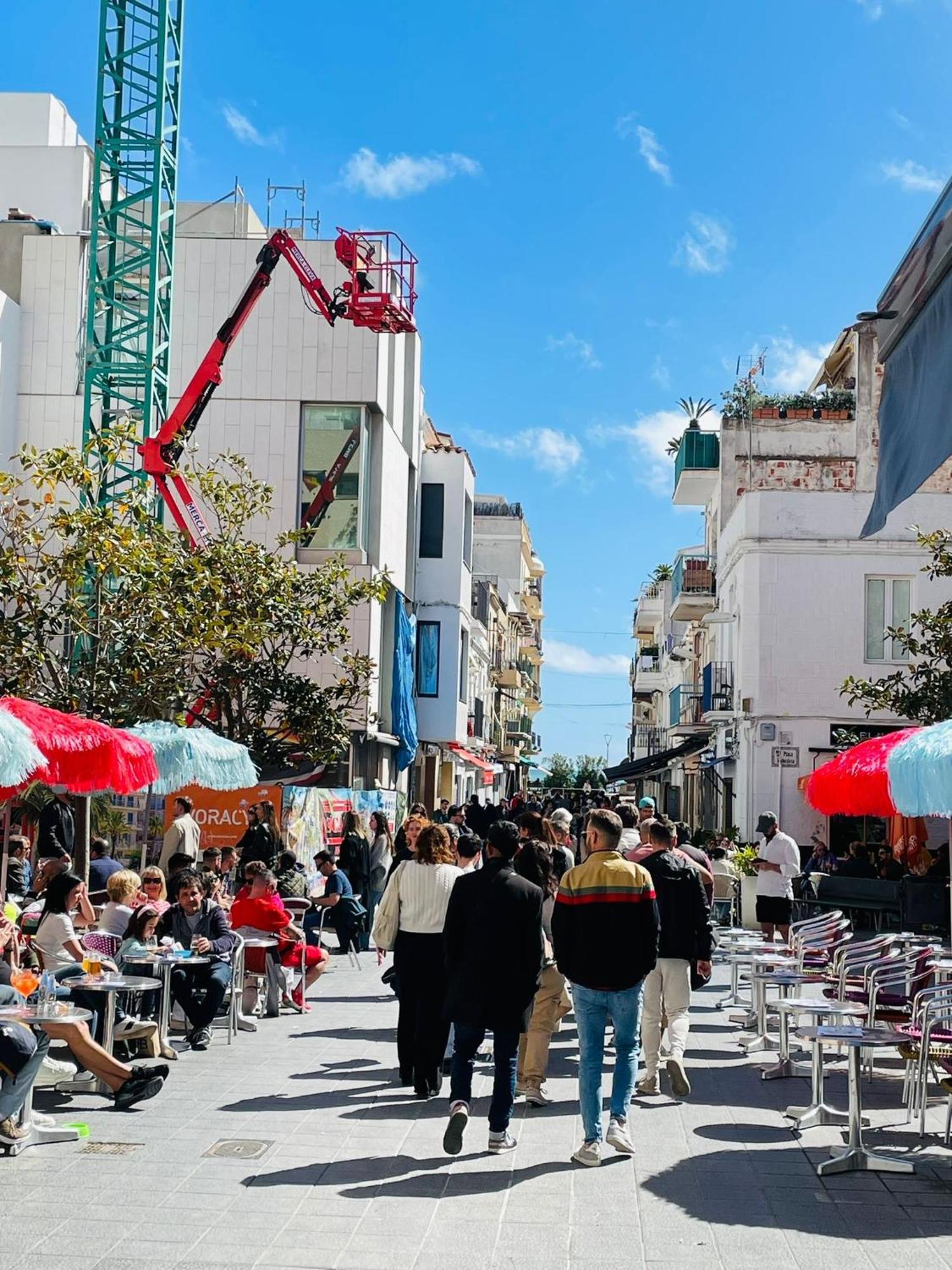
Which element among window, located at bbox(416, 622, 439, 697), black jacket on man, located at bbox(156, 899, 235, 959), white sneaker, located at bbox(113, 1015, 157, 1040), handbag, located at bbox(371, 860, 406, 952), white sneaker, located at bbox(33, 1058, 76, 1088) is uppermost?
window, located at bbox(416, 622, 439, 697)

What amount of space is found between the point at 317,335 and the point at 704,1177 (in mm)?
28926

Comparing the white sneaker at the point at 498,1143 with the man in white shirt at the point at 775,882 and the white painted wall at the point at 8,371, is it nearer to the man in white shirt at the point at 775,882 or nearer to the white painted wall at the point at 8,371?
the man in white shirt at the point at 775,882

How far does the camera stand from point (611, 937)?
26.5 ft

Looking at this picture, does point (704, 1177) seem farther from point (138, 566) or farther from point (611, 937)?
point (138, 566)

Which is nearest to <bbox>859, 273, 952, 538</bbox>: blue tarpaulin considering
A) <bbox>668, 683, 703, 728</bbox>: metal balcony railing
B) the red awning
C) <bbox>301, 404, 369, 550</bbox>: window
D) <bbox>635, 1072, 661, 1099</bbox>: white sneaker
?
<bbox>635, 1072, 661, 1099</bbox>: white sneaker

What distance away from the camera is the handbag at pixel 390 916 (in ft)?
32.8

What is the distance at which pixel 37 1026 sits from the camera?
8.38m

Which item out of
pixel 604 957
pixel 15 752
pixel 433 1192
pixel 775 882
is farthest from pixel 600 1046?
pixel 775 882

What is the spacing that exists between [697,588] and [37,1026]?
3536 cm

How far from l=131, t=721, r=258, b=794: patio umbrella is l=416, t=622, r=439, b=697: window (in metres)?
23.9

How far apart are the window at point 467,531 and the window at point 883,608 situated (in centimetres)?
1402

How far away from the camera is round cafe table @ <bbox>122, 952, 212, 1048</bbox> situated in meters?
10.9

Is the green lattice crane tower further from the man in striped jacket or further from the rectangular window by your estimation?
the man in striped jacket

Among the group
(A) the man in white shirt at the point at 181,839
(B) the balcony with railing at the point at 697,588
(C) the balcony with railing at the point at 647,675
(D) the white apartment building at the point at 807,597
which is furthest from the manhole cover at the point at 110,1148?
(C) the balcony with railing at the point at 647,675
